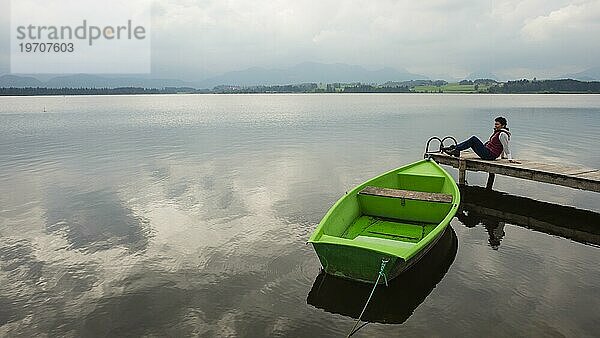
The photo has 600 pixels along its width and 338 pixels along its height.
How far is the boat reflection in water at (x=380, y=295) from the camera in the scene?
923 cm

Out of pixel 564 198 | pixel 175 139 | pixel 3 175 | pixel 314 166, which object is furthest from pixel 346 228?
pixel 175 139

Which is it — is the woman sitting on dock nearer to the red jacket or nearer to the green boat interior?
the red jacket

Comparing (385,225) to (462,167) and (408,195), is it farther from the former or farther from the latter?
(462,167)

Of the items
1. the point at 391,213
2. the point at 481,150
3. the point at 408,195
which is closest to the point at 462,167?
the point at 481,150

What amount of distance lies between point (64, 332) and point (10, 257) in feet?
16.4

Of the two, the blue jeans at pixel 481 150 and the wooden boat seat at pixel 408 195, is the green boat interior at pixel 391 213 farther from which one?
the blue jeans at pixel 481 150

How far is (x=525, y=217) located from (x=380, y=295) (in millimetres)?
8804

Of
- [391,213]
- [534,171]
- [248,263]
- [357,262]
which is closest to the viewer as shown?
[357,262]

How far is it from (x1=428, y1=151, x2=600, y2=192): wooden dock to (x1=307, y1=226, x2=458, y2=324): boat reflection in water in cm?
681

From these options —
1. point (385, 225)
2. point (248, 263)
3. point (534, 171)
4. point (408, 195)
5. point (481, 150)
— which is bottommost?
point (248, 263)

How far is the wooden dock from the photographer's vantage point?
15.0 m

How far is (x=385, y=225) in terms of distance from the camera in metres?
12.7

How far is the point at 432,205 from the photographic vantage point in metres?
12.7

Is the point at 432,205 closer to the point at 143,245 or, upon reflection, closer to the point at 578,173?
the point at 578,173
